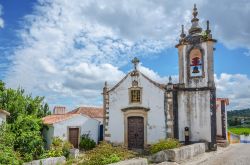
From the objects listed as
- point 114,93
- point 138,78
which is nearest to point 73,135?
point 114,93

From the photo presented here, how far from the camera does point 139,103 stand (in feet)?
66.3

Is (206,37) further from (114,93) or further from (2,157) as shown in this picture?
(2,157)

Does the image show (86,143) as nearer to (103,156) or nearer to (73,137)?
(73,137)

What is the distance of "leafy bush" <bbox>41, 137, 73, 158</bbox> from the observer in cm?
1811

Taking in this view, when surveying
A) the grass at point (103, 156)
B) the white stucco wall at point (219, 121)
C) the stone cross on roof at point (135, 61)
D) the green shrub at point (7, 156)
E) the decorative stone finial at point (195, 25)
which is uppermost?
the decorative stone finial at point (195, 25)

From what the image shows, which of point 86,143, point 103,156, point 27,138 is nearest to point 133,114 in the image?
point 86,143

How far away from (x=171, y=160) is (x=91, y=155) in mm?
3329

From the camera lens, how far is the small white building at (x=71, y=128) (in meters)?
21.1

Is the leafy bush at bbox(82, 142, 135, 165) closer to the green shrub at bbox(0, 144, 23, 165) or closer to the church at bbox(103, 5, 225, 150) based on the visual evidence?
the green shrub at bbox(0, 144, 23, 165)

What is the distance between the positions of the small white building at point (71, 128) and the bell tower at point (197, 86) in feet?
22.4

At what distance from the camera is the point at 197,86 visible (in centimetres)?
1906

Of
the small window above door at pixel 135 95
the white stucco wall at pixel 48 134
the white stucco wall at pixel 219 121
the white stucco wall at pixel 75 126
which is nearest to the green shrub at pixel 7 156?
the white stucco wall at pixel 48 134

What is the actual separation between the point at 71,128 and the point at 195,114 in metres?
8.63

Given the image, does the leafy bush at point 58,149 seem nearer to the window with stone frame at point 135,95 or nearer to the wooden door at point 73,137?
the wooden door at point 73,137
